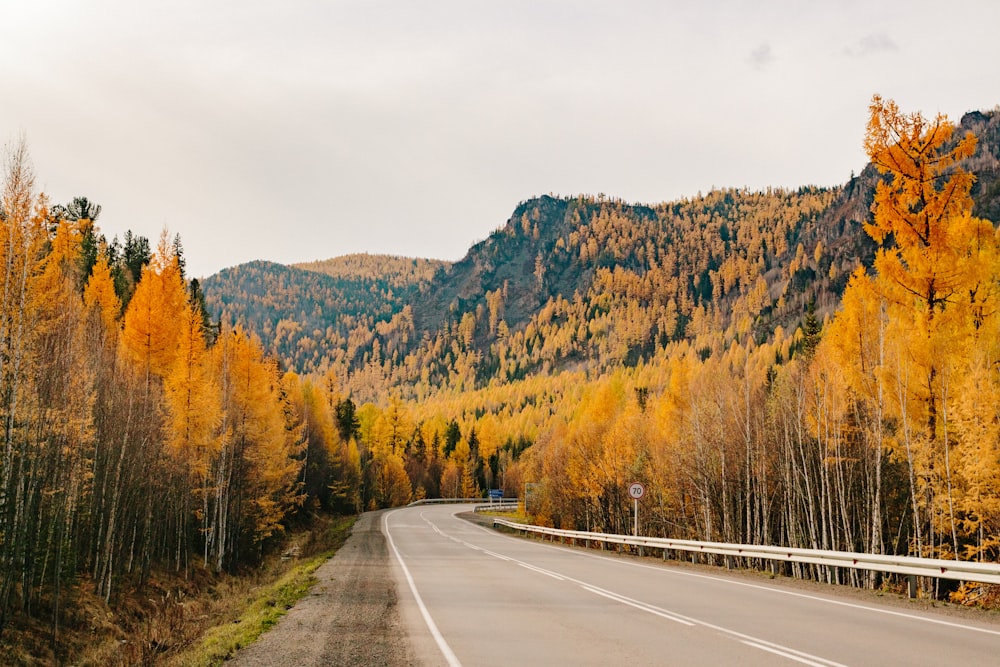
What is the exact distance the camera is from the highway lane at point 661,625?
8.27m

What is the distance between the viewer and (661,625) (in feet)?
34.6

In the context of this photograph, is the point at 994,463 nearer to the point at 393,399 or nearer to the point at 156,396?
the point at 156,396

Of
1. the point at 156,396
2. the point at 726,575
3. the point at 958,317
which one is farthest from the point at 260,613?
the point at 958,317

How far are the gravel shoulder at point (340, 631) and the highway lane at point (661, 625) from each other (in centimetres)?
37

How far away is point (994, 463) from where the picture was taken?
16953 mm

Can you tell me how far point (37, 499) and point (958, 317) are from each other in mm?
25158

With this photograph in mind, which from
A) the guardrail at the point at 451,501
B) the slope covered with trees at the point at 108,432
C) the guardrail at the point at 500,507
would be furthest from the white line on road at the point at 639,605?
the guardrail at the point at 451,501

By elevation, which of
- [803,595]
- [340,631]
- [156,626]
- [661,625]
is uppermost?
[661,625]

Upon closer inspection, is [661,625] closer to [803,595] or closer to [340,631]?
[340,631]

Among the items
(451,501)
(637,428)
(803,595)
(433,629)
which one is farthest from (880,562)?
(451,501)

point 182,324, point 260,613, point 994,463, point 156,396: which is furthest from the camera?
point 182,324

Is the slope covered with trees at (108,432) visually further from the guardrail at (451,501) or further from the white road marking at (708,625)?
the guardrail at (451,501)

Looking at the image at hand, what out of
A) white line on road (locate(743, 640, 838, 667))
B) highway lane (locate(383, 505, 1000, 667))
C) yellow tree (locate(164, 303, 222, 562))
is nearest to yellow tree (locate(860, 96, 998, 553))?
highway lane (locate(383, 505, 1000, 667))

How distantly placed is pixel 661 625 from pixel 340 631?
16.2ft
